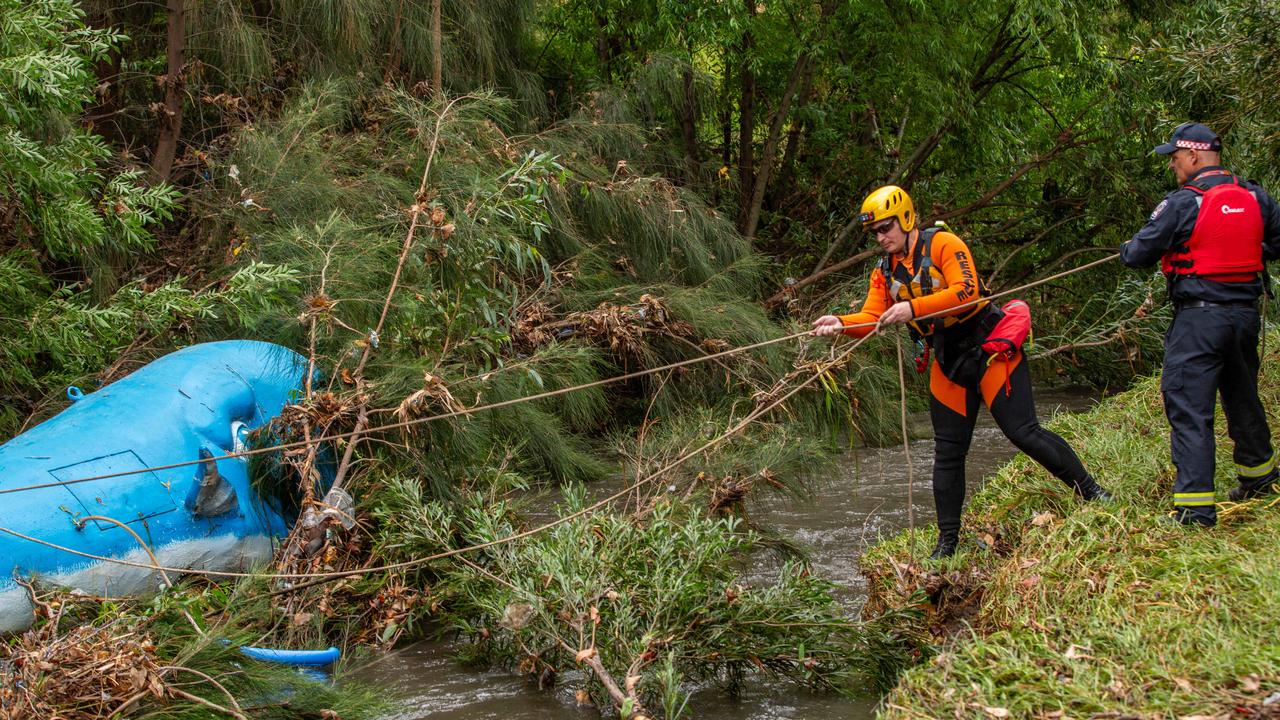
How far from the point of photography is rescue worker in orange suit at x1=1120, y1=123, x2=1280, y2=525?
4.48 metres

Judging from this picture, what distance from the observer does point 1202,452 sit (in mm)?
4434

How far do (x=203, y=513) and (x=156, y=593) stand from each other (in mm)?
462

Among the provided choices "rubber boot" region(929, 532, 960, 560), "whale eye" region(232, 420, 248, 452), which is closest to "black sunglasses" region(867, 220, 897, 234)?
"rubber boot" region(929, 532, 960, 560)

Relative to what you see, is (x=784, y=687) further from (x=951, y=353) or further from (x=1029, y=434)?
(x=951, y=353)

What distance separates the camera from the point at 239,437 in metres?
5.80

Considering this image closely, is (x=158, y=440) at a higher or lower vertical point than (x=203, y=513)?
higher

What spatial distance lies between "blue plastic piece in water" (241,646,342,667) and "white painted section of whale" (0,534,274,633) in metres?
0.75

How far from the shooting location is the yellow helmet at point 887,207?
16.1 ft

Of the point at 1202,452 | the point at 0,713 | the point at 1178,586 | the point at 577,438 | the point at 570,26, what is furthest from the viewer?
the point at 570,26

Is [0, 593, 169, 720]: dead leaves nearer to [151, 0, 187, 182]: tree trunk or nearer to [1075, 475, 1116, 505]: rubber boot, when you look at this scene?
[1075, 475, 1116, 505]: rubber boot

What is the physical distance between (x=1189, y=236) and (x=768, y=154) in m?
9.00

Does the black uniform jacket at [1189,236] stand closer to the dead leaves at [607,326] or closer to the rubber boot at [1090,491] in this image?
the rubber boot at [1090,491]

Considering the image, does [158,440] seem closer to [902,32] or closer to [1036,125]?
[902,32]

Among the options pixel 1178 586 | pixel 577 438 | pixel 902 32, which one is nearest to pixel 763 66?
pixel 902 32
